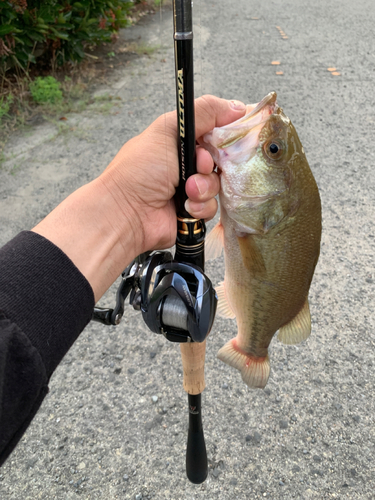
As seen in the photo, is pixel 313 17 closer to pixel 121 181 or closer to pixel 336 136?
pixel 336 136

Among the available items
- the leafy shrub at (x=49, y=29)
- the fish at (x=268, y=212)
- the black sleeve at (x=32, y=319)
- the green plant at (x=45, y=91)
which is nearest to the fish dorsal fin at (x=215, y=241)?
the fish at (x=268, y=212)

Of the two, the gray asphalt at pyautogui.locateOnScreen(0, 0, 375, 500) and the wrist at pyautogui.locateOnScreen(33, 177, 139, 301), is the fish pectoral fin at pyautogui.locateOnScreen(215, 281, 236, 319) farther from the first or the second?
the gray asphalt at pyautogui.locateOnScreen(0, 0, 375, 500)

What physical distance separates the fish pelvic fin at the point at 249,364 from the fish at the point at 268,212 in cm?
16

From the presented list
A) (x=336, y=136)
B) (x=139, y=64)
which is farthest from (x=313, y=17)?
(x=336, y=136)

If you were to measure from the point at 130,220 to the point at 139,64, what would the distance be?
5.49 metres

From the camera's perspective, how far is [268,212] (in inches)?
50.0

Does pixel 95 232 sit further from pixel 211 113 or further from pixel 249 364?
pixel 249 364

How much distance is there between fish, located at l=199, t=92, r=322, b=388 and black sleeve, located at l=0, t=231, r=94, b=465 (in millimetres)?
540

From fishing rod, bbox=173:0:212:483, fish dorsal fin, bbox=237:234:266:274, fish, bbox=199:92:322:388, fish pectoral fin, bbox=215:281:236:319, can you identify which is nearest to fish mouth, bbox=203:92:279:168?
fish, bbox=199:92:322:388

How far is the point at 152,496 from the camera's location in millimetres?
1805

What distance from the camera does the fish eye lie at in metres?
1.24

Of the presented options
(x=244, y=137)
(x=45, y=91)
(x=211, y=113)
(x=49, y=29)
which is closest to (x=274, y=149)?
(x=244, y=137)

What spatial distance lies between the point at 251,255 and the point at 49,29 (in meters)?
4.78

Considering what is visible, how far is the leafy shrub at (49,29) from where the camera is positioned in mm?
4426
